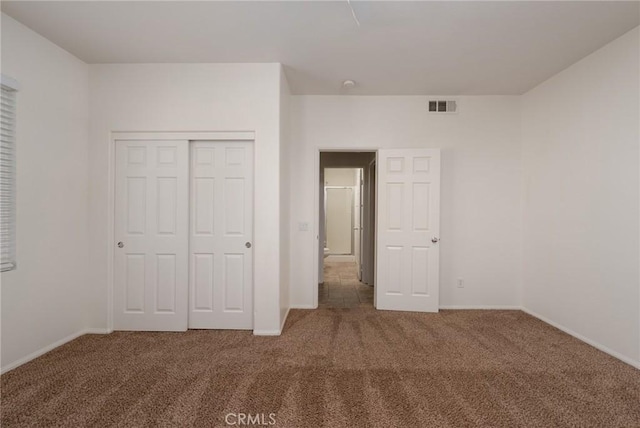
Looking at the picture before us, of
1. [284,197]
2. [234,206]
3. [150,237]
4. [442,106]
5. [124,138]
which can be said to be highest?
[442,106]

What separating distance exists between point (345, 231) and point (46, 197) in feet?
20.5

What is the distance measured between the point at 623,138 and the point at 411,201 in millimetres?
1896

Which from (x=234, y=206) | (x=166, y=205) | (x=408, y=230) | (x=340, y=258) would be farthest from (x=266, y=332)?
(x=340, y=258)

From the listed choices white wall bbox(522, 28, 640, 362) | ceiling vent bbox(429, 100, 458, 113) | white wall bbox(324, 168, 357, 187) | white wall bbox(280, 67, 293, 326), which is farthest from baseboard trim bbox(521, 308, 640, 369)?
white wall bbox(324, 168, 357, 187)

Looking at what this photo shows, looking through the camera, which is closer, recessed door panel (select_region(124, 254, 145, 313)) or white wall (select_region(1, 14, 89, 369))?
white wall (select_region(1, 14, 89, 369))

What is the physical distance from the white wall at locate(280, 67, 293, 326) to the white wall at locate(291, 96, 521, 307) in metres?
0.20

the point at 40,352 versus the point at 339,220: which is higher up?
the point at 339,220

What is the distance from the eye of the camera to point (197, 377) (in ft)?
6.77

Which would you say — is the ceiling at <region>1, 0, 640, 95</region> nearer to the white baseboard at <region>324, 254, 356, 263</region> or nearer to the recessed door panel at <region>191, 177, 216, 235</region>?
the recessed door panel at <region>191, 177, 216, 235</region>

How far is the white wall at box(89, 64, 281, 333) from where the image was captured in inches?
110

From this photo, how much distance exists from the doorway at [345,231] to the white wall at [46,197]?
2649mm

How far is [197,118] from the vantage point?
2.82 m

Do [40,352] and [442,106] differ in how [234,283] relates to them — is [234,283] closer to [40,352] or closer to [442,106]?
[40,352]

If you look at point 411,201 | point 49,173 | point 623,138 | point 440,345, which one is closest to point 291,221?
point 411,201
